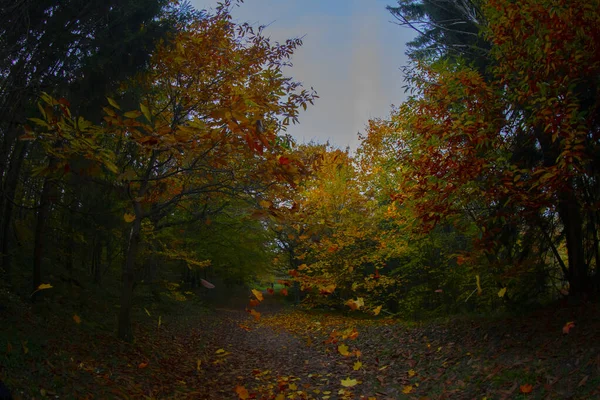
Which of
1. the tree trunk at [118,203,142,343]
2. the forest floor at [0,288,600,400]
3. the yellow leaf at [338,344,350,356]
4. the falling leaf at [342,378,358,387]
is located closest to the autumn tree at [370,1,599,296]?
the forest floor at [0,288,600,400]

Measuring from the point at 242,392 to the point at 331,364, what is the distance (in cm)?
220

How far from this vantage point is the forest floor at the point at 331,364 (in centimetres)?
432

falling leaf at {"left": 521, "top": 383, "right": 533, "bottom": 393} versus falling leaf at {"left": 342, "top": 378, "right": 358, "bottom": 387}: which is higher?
falling leaf at {"left": 521, "top": 383, "right": 533, "bottom": 393}

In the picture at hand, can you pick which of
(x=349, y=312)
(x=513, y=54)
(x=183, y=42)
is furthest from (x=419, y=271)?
(x=183, y=42)

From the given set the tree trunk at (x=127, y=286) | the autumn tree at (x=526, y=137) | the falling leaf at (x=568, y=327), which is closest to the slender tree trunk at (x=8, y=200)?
the tree trunk at (x=127, y=286)

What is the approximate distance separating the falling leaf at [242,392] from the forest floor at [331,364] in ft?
0.08

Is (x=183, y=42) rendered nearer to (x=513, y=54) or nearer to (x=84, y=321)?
(x=513, y=54)

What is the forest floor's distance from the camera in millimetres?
4320

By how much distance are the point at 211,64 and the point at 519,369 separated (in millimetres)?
6563

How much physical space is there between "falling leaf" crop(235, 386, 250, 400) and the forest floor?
0.02 metres

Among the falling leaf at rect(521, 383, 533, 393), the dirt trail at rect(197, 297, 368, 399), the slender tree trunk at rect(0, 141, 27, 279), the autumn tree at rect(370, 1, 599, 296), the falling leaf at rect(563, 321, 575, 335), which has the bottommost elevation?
the dirt trail at rect(197, 297, 368, 399)

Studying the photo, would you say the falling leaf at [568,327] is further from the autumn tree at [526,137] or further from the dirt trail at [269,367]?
the dirt trail at [269,367]

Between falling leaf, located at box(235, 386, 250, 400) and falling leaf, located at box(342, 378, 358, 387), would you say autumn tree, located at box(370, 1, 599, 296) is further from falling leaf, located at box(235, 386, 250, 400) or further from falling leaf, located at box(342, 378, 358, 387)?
falling leaf, located at box(235, 386, 250, 400)

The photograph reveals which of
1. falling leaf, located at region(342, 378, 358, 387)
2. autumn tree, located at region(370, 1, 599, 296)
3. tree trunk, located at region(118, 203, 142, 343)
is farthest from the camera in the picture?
tree trunk, located at region(118, 203, 142, 343)
